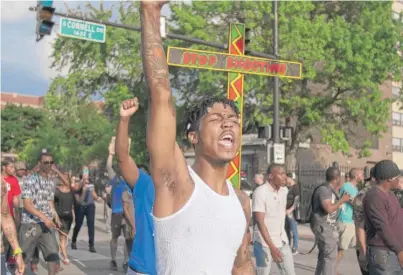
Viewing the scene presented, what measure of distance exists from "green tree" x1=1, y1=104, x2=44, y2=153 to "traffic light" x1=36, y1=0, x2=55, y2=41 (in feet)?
182

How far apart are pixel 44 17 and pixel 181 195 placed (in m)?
12.2

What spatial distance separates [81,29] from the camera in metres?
14.7

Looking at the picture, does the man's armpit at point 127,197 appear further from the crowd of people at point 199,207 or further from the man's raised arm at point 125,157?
the man's raised arm at point 125,157

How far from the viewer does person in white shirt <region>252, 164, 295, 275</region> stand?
741 centimetres

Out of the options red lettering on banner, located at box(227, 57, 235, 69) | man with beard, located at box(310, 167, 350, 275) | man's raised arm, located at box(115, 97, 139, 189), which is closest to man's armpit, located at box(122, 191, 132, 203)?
man with beard, located at box(310, 167, 350, 275)

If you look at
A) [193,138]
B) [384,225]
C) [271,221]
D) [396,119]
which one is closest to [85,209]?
[271,221]

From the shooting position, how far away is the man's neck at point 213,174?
2691mm

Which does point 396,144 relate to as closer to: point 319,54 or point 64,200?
point 319,54

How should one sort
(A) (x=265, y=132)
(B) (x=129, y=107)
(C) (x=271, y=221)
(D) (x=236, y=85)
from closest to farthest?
(B) (x=129, y=107) < (C) (x=271, y=221) < (D) (x=236, y=85) < (A) (x=265, y=132)

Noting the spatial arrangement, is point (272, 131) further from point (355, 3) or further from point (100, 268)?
point (355, 3)

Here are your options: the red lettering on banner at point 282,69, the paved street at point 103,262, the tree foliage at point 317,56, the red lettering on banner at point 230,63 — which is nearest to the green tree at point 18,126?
the tree foliage at point 317,56

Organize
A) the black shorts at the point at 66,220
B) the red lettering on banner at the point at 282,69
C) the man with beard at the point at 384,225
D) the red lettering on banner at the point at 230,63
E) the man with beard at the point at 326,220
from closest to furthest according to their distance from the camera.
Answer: the man with beard at the point at 384,225
the man with beard at the point at 326,220
the red lettering on banner at the point at 230,63
the red lettering on banner at the point at 282,69
the black shorts at the point at 66,220

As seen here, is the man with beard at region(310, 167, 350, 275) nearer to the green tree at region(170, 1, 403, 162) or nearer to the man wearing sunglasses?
the man wearing sunglasses

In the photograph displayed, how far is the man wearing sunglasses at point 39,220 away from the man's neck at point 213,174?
5984mm
